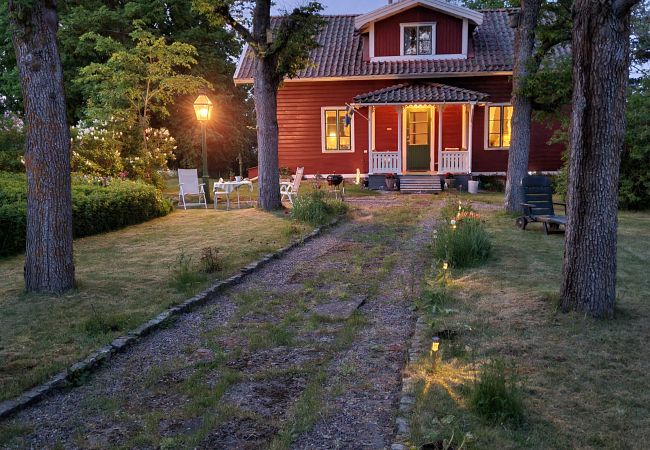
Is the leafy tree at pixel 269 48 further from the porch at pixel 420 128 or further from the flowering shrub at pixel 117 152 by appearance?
the porch at pixel 420 128

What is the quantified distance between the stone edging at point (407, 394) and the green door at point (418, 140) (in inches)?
636

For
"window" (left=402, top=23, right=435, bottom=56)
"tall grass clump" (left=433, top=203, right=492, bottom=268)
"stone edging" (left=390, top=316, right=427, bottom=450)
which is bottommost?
"stone edging" (left=390, top=316, right=427, bottom=450)

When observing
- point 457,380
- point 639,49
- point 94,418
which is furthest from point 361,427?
point 639,49

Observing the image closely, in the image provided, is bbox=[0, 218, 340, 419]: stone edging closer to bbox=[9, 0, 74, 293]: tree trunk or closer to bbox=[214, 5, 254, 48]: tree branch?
bbox=[9, 0, 74, 293]: tree trunk

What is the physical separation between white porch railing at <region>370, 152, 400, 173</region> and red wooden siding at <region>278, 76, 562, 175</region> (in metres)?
1.57

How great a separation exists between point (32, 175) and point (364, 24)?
667 inches

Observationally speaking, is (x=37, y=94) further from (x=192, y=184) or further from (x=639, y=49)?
(x=639, y=49)

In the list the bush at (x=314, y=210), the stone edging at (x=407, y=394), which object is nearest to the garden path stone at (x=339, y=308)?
the stone edging at (x=407, y=394)

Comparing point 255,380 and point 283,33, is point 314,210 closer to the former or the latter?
point 283,33

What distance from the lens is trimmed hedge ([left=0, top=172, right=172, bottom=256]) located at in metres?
9.29

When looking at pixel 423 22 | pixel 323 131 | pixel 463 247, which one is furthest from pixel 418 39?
pixel 463 247

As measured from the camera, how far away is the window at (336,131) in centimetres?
2175

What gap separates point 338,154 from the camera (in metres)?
21.9

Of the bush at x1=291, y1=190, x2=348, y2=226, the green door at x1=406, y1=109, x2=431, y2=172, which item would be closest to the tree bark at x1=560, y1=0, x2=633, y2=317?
the bush at x1=291, y1=190, x2=348, y2=226
